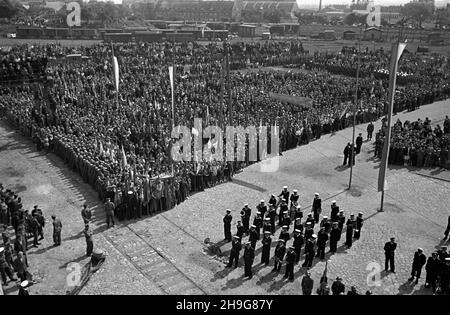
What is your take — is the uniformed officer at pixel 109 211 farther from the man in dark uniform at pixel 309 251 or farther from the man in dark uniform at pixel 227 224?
the man in dark uniform at pixel 309 251

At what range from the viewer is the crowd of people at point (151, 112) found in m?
17.0

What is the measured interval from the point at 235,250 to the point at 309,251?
2.13m

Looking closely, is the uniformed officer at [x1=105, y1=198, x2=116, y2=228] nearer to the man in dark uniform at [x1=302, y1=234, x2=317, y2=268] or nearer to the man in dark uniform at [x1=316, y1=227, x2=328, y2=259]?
the man in dark uniform at [x1=302, y1=234, x2=317, y2=268]

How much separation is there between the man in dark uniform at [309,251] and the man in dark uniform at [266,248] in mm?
1067

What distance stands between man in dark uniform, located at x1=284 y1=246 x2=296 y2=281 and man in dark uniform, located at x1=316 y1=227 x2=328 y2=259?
4.26 feet

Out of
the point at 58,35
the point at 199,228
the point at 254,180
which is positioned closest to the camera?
the point at 199,228

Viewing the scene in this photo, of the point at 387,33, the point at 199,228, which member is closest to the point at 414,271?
the point at 199,228

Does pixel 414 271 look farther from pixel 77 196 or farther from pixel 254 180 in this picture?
pixel 77 196

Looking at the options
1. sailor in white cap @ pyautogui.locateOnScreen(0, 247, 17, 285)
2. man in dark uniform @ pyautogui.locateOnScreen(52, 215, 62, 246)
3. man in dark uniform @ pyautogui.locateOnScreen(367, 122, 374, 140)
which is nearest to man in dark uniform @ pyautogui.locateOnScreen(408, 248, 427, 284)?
man in dark uniform @ pyautogui.locateOnScreen(52, 215, 62, 246)

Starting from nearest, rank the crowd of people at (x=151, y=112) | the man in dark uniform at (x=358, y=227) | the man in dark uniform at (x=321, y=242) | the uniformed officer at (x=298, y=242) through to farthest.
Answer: the uniformed officer at (x=298, y=242) < the man in dark uniform at (x=321, y=242) < the man in dark uniform at (x=358, y=227) < the crowd of people at (x=151, y=112)

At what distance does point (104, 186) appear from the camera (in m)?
16.2

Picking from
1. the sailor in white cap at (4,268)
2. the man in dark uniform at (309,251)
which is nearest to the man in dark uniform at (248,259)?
the man in dark uniform at (309,251)

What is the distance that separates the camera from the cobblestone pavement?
11.9 metres

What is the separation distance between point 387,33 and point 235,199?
6822cm
